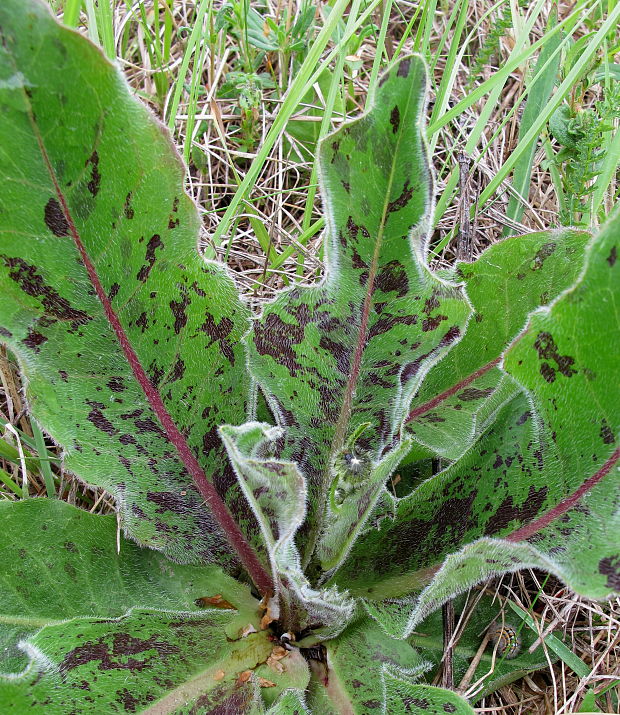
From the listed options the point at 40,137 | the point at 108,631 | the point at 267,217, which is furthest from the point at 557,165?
the point at 108,631

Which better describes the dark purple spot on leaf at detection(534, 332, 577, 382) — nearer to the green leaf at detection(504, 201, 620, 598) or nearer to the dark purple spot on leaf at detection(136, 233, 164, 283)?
the green leaf at detection(504, 201, 620, 598)

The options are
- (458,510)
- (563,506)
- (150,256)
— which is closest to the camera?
(563,506)

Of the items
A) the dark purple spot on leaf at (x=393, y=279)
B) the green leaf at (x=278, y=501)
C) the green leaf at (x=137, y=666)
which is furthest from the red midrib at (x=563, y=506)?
the green leaf at (x=137, y=666)

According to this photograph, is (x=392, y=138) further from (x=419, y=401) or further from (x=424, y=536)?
(x=424, y=536)

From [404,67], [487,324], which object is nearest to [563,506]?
[487,324]

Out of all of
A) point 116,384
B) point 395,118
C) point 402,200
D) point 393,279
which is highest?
point 395,118

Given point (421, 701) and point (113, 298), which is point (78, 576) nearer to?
point (113, 298)

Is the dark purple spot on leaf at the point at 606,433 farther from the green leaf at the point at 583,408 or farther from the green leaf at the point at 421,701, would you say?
the green leaf at the point at 421,701
